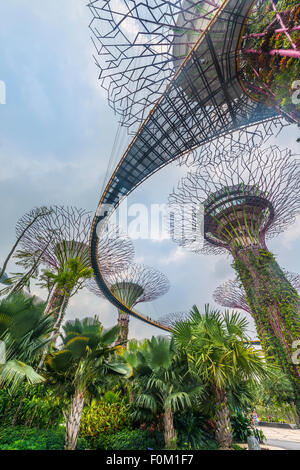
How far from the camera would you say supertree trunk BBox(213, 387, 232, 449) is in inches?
194

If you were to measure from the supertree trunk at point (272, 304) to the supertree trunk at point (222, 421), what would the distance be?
5241 mm

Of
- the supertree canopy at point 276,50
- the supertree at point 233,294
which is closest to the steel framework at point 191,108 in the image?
the supertree canopy at point 276,50

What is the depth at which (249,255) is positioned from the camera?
43.1 feet

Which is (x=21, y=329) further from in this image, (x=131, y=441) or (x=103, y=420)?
(x=131, y=441)

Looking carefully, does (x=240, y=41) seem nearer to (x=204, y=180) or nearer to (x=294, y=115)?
(x=294, y=115)

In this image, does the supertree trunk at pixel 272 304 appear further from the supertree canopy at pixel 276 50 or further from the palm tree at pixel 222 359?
the supertree canopy at pixel 276 50

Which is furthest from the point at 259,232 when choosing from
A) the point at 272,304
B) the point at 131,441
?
the point at 131,441

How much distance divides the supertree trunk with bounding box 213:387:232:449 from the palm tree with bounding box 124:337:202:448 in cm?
63

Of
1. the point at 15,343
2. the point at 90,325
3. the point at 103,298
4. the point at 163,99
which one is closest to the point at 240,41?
the point at 163,99

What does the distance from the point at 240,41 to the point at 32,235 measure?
15.2 m

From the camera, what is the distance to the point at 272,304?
1123 cm

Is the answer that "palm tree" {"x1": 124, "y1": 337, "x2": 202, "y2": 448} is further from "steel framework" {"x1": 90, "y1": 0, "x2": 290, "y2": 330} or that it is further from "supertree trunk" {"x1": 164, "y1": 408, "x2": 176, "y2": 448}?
"steel framework" {"x1": 90, "y1": 0, "x2": 290, "y2": 330}

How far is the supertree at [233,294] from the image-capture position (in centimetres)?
1918
